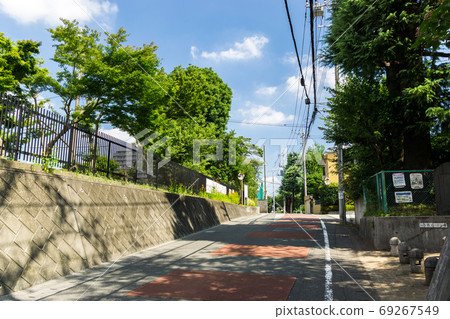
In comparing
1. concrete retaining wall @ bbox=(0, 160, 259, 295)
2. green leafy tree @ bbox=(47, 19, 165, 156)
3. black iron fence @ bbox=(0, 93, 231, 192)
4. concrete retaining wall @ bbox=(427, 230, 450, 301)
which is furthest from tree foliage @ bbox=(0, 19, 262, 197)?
concrete retaining wall @ bbox=(427, 230, 450, 301)

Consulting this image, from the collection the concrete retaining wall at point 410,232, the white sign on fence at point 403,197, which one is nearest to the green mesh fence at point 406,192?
the white sign on fence at point 403,197

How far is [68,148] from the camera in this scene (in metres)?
9.06

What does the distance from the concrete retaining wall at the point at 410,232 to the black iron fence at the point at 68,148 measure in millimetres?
8613

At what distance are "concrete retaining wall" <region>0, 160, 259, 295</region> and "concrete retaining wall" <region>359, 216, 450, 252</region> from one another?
7.05 metres

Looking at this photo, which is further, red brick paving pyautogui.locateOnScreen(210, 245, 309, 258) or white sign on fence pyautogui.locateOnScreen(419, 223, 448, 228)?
white sign on fence pyautogui.locateOnScreen(419, 223, 448, 228)

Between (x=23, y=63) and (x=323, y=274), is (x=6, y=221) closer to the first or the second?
(x=323, y=274)

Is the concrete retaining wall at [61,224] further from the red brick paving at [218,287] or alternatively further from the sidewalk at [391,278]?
the sidewalk at [391,278]

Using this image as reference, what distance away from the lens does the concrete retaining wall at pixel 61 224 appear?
5520mm

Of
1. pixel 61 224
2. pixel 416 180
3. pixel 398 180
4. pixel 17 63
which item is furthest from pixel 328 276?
pixel 17 63

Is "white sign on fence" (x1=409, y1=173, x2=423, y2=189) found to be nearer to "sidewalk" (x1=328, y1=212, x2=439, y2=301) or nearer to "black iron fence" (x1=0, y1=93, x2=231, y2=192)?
"sidewalk" (x1=328, y1=212, x2=439, y2=301)

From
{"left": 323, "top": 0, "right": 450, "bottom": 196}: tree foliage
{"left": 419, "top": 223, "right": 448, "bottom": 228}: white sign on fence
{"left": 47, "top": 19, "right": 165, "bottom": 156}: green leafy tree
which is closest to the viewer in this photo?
{"left": 419, "top": 223, "right": 448, "bottom": 228}: white sign on fence

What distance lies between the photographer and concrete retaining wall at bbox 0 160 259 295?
552cm

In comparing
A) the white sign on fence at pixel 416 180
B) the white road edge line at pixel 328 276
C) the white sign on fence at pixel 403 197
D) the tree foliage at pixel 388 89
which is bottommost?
the white road edge line at pixel 328 276

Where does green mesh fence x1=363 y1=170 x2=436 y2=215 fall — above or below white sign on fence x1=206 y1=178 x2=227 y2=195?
below
